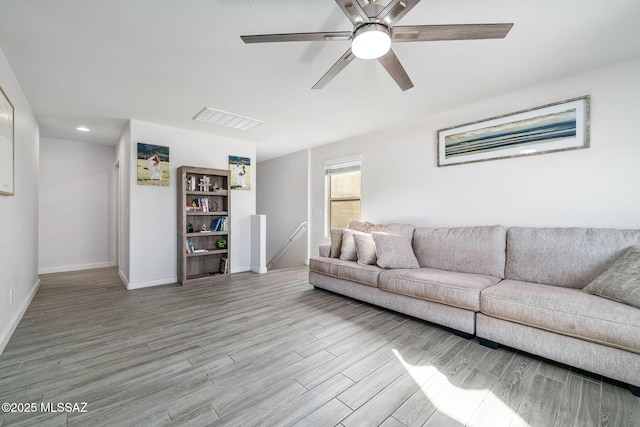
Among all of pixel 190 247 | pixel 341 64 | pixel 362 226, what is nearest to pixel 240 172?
pixel 190 247

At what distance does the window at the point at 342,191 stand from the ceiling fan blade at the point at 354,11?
321 centimetres

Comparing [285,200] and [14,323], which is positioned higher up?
[285,200]

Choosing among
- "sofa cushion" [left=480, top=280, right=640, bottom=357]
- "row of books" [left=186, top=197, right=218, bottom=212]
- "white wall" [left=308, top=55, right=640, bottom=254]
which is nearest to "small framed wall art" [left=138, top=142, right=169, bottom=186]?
"row of books" [left=186, top=197, right=218, bottom=212]

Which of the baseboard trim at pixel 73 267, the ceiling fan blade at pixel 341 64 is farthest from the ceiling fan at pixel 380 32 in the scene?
the baseboard trim at pixel 73 267

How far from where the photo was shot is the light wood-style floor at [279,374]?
4.79 feet

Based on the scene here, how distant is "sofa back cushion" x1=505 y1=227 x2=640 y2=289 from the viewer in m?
2.22

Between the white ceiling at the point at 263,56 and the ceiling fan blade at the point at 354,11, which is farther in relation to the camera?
the white ceiling at the point at 263,56

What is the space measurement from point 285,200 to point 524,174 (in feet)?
15.1

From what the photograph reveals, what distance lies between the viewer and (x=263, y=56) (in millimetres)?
2279

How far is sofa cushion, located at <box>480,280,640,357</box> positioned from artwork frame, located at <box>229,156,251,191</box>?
13.3ft

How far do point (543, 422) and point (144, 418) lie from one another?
2101 millimetres

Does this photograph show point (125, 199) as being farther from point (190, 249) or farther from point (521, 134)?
point (521, 134)

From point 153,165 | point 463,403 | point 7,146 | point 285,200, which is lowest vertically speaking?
point 463,403

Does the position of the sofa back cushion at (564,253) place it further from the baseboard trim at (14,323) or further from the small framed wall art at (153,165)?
the small framed wall art at (153,165)
